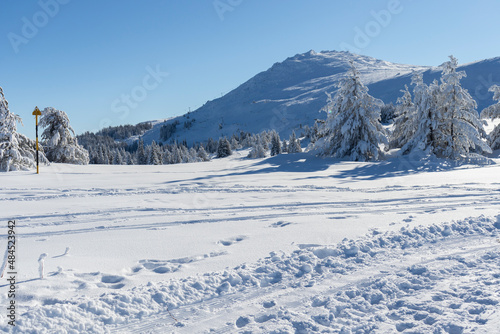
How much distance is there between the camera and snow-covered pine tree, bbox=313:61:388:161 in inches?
942

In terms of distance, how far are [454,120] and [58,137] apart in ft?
102

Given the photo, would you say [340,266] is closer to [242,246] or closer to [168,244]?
[242,246]

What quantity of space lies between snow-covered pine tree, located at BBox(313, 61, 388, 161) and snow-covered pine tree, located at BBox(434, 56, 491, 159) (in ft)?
13.6

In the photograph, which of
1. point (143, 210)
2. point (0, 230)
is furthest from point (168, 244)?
point (0, 230)

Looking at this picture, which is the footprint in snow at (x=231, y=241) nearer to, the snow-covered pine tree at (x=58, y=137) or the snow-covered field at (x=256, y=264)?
the snow-covered field at (x=256, y=264)

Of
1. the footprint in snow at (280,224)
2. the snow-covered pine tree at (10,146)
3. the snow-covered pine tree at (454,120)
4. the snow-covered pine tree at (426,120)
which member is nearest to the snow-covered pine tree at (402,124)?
the snow-covered pine tree at (426,120)

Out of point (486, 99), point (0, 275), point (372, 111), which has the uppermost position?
point (486, 99)

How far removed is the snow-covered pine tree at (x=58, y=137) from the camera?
86.9ft

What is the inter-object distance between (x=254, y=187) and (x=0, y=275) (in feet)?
31.3

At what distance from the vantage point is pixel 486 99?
15812cm

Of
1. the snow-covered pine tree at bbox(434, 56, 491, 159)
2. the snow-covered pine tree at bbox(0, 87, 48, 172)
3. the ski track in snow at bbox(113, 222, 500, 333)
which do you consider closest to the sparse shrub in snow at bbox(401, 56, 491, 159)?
the snow-covered pine tree at bbox(434, 56, 491, 159)

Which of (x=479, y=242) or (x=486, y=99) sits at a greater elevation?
(x=486, y=99)

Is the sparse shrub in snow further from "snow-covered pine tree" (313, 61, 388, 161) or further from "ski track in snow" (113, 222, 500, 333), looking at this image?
"ski track in snow" (113, 222, 500, 333)

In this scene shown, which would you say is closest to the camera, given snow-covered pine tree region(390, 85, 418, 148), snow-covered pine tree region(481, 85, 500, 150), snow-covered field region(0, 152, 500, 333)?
snow-covered field region(0, 152, 500, 333)
